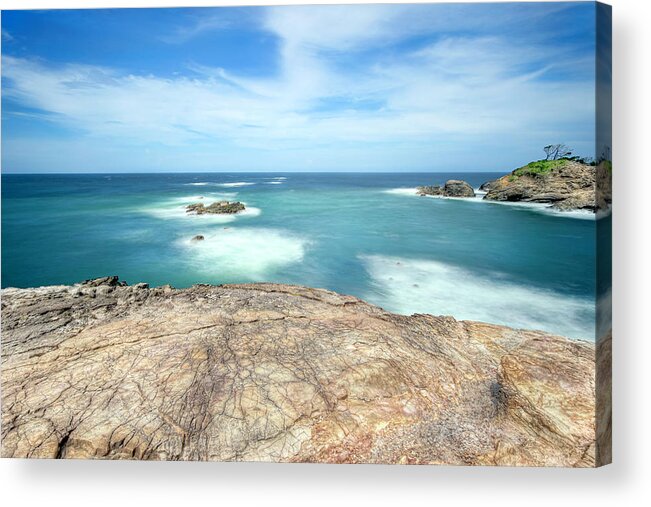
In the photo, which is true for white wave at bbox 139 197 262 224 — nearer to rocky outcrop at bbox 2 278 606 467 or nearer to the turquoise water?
the turquoise water

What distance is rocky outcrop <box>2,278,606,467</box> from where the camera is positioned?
296 cm

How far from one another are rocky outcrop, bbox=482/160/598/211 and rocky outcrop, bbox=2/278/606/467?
1.27 meters

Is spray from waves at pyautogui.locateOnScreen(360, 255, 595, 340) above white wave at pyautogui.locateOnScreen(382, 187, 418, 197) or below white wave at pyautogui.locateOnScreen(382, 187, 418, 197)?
below

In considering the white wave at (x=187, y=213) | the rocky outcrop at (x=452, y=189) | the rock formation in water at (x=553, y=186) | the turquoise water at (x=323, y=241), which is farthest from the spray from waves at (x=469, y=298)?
the white wave at (x=187, y=213)

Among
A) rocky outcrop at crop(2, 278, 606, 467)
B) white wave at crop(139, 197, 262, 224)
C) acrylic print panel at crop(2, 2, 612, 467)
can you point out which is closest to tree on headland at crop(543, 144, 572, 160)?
acrylic print panel at crop(2, 2, 612, 467)

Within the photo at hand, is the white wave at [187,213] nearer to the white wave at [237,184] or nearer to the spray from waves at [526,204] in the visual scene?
the white wave at [237,184]

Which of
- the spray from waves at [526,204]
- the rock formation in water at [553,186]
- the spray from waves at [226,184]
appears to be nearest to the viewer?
the rock formation in water at [553,186]

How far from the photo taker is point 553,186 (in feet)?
13.5

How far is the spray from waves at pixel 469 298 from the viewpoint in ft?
11.1

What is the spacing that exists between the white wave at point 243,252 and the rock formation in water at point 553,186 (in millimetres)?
2435

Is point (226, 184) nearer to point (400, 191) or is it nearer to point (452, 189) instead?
point (400, 191)

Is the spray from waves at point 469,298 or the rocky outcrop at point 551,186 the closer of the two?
the rocky outcrop at point 551,186

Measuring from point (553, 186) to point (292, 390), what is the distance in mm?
3449

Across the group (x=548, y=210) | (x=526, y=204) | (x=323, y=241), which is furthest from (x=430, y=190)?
(x=323, y=241)
